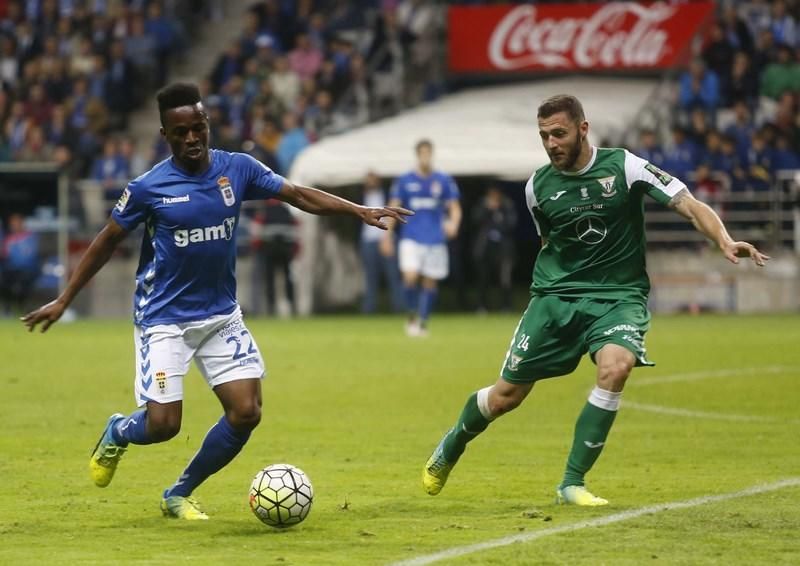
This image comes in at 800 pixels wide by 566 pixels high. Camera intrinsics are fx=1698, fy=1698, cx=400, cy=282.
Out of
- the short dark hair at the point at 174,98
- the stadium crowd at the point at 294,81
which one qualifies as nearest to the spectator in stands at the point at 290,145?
the stadium crowd at the point at 294,81

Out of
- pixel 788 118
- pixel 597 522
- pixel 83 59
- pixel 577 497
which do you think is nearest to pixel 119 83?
pixel 83 59

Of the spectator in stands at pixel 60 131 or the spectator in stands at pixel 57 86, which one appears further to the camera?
the spectator in stands at pixel 57 86

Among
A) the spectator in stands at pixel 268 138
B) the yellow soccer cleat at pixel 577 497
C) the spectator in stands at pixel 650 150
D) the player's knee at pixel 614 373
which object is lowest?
the spectator in stands at pixel 268 138

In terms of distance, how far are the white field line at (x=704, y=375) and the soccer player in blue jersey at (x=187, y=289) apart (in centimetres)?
803

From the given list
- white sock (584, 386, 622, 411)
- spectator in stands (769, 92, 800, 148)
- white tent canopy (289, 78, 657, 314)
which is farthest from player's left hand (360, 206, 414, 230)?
spectator in stands (769, 92, 800, 148)

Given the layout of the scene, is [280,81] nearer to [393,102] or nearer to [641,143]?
[393,102]

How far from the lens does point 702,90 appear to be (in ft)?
95.0

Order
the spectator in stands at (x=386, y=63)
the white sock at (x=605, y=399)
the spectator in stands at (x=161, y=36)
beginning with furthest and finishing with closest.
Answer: the spectator in stands at (x=161, y=36), the spectator in stands at (x=386, y=63), the white sock at (x=605, y=399)

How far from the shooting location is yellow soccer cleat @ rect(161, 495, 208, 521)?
844 centimetres

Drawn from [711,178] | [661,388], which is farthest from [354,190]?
[661,388]

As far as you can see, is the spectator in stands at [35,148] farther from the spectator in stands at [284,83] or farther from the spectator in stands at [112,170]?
Answer: the spectator in stands at [284,83]

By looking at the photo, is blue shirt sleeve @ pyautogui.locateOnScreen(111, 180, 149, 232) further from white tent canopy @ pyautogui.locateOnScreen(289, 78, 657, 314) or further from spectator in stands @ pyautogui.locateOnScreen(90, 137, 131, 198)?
spectator in stands @ pyautogui.locateOnScreen(90, 137, 131, 198)

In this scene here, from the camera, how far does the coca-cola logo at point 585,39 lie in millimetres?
31047

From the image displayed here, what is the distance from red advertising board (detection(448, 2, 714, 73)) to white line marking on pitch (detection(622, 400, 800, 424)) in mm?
17532
